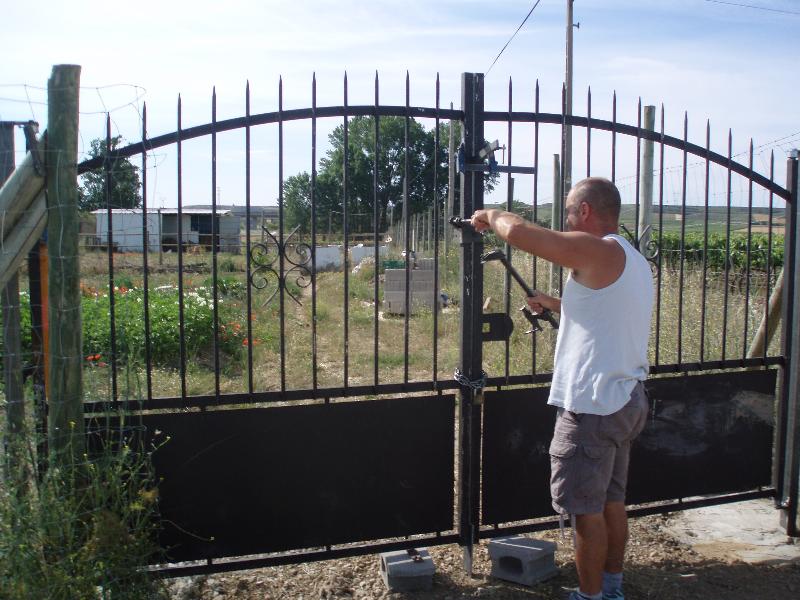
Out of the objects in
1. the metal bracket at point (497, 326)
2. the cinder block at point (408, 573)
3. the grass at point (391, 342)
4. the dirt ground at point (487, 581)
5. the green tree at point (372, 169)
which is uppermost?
the green tree at point (372, 169)

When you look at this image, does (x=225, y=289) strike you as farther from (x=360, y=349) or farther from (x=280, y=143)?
(x=280, y=143)

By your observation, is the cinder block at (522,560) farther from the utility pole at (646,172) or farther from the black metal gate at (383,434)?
the utility pole at (646,172)

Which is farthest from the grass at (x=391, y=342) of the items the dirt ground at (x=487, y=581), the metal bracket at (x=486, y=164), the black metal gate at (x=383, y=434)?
the metal bracket at (x=486, y=164)

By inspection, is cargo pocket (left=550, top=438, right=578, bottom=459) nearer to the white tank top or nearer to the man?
the man

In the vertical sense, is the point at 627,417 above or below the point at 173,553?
above

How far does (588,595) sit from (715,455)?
1.68m

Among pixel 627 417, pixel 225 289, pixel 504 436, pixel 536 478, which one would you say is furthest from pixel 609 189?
pixel 225 289

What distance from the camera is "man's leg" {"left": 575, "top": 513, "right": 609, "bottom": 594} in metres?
2.95

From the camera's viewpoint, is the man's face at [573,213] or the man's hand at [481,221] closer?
the man's face at [573,213]

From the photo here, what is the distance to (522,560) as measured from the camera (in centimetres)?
358

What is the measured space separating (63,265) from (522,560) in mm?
2565

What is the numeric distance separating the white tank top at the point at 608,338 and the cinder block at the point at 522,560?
1076 millimetres

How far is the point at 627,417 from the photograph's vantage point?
9.58ft

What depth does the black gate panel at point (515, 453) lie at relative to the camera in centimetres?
371
